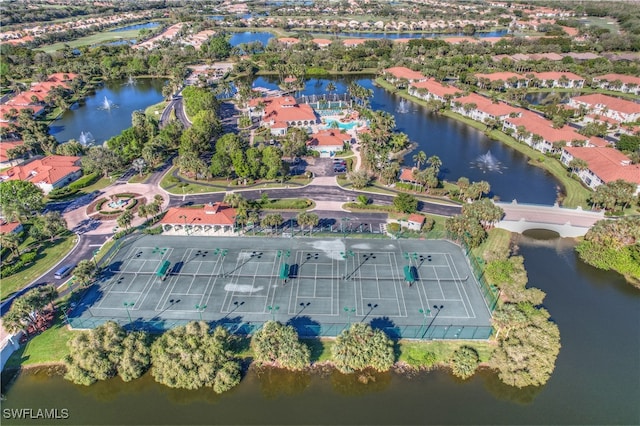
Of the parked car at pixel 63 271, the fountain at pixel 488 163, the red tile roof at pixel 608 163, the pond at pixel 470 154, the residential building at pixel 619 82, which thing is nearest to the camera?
the parked car at pixel 63 271

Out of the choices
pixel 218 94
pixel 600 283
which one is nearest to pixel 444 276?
pixel 600 283

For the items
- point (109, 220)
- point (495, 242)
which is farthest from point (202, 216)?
point (495, 242)

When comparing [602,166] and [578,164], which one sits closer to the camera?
[602,166]

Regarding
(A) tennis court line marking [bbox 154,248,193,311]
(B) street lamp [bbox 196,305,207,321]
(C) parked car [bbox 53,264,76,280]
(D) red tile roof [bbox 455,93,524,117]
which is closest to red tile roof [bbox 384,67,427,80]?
(D) red tile roof [bbox 455,93,524,117]

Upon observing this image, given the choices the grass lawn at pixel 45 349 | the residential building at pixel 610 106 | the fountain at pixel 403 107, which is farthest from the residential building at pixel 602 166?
the grass lawn at pixel 45 349

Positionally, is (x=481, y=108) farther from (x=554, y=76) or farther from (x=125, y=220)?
(x=125, y=220)

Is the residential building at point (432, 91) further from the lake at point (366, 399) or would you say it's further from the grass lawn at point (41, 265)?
the grass lawn at point (41, 265)

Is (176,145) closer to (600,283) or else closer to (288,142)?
(288,142)
